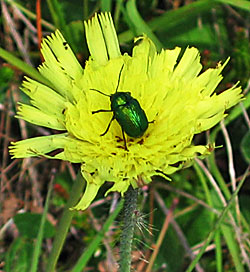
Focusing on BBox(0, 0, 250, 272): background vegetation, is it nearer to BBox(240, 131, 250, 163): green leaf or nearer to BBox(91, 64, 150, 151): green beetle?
BBox(240, 131, 250, 163): green leaf

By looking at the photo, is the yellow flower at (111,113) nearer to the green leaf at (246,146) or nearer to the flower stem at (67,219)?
the flower stem at (67,219)

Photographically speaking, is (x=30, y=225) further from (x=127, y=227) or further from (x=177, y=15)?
(x=177, y=15)

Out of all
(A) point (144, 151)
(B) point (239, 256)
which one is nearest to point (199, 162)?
(B) point (239, 256)

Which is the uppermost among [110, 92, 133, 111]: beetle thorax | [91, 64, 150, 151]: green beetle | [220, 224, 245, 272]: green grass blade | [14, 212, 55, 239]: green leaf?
[110, 92, 133, 111]: beetle thorax

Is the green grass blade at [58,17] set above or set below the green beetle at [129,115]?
above

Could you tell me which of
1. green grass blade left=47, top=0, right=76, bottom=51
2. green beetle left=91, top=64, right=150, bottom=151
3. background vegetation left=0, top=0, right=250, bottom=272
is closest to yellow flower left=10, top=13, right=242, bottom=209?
green beetle left=91, top=64, right=150, bottom=151

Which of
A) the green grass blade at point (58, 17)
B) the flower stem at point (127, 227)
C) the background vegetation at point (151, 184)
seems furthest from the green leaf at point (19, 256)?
the green grass blade at point (58, 17)

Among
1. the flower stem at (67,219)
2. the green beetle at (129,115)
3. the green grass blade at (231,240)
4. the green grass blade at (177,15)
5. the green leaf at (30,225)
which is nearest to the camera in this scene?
the green beetle at (129,115)


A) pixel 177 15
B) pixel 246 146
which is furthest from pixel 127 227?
pixel 177 15

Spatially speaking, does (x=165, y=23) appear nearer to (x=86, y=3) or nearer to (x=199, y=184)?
(x=86, y=3)
